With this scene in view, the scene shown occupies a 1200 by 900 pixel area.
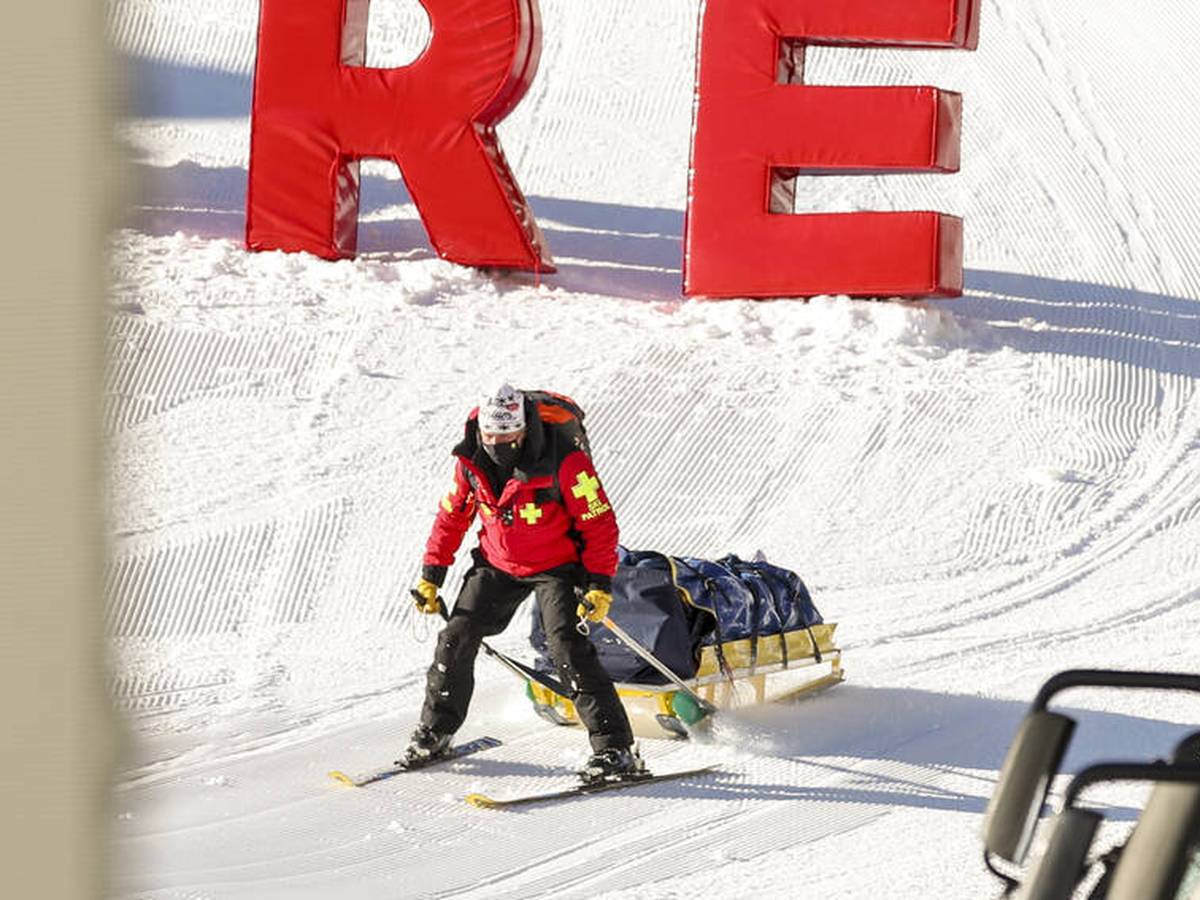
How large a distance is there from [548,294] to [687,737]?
281 inches

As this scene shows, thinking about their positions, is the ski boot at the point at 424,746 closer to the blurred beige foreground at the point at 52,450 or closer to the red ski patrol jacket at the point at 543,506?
the red ski patrol jacket at the point at 543,506

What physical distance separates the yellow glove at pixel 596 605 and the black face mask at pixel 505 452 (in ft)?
1.82

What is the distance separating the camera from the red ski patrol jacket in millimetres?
6562

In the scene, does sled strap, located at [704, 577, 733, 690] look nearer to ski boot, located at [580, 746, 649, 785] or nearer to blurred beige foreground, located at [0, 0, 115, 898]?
ski boot, located at [580, 746, 649, 785]

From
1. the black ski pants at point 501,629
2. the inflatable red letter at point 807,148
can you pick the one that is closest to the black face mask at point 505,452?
the black ski pants at point 501,629

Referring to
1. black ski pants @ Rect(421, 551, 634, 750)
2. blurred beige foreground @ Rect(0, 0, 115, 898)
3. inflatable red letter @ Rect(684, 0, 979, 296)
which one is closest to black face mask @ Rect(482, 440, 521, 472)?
black ski pants @ Rect(421, 551, 634, 750)

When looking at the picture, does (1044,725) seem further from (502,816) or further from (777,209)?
(777,209)

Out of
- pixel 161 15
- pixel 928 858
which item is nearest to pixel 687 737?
pixel 928 858

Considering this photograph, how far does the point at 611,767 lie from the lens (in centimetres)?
655

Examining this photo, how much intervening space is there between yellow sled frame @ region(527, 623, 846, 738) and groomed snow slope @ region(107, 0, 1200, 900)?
113 millimetres

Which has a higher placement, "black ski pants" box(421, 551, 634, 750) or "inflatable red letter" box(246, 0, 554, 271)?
"inflatable red letter" box(246, 0, 554, 271)

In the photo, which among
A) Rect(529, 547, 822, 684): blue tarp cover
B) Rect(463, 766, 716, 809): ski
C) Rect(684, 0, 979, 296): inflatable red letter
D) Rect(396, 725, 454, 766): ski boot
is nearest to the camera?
Rect(463, 766, 716, 809): ski

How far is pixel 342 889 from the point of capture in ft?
17.9

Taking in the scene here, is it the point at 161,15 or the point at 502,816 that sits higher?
the point at 161,15
